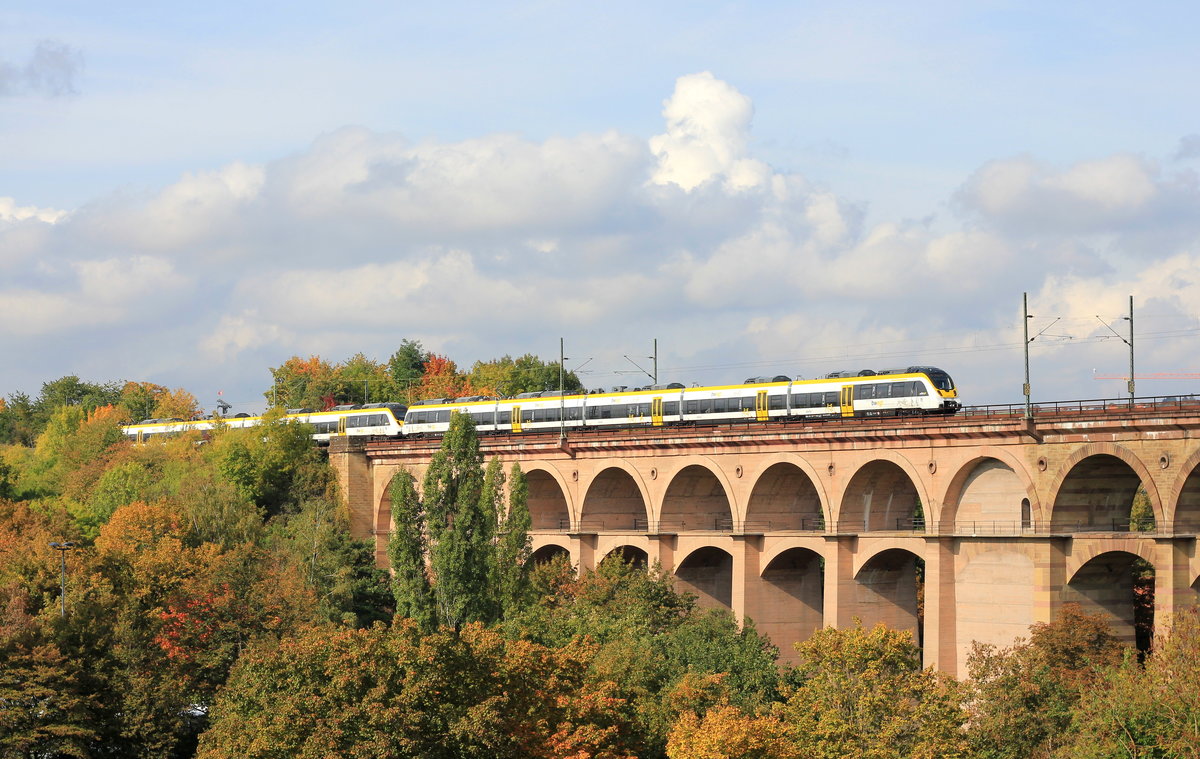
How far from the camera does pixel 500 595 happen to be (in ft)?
236

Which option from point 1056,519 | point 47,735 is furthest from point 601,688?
point 1056,519

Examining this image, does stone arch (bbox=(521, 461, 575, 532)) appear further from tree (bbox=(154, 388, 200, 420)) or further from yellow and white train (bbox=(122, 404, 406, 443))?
tree (bbox=(154, 388, 200, 420))

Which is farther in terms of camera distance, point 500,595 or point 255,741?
point 500,595

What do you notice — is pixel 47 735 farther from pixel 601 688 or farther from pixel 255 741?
pixel 601 688

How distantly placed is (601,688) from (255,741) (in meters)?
10.8

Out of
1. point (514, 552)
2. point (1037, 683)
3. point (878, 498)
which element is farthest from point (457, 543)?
point (1037, 683)

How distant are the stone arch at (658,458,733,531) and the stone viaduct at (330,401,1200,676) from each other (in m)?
0.11

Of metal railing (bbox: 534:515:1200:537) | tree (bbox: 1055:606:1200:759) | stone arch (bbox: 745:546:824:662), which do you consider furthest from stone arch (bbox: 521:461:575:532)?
tree (bbox: 1055:606:1200:759)

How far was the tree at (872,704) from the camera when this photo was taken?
144ft

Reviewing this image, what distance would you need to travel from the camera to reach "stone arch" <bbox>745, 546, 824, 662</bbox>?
7569 centimetres

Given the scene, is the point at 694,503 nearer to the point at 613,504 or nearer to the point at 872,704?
the point at 613,504

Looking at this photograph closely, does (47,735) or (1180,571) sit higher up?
(1180,571)

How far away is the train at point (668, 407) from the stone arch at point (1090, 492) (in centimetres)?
972

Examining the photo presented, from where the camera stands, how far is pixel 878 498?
72.1 meters
